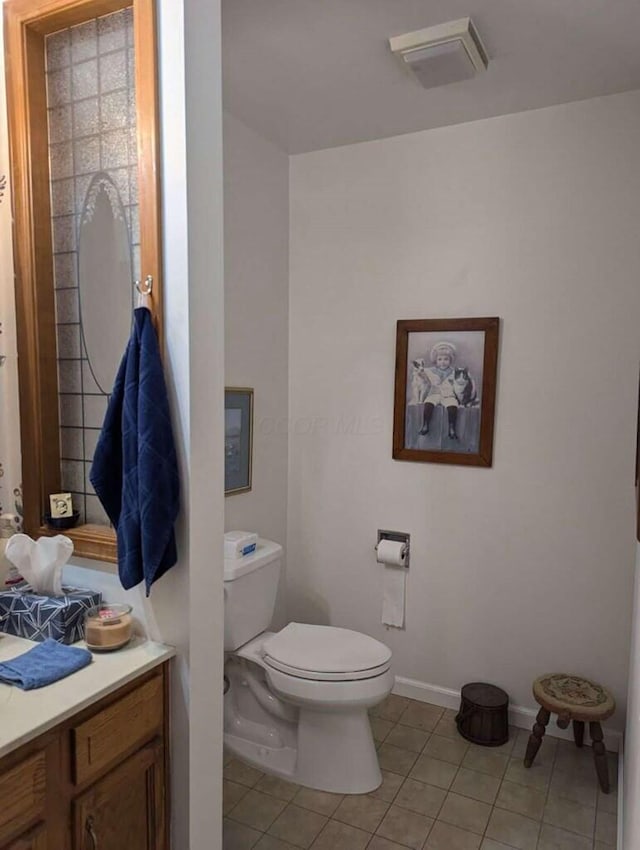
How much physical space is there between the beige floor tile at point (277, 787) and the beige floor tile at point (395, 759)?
38 cm

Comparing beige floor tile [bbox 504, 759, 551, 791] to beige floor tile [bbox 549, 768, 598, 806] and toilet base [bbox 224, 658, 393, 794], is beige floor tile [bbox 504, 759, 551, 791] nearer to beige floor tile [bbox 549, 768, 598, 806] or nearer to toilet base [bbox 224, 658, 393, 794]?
beige floor tile [bbox 549, 768, 598, 806]

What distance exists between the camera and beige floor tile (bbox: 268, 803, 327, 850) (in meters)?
2.04

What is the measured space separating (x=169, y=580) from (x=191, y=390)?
0.50m

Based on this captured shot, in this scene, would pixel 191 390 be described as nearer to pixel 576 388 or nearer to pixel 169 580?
pixel 169 580

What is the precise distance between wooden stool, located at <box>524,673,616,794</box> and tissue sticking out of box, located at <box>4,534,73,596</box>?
184 centimetres

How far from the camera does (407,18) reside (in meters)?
1.86

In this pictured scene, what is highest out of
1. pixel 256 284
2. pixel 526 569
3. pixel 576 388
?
pixel 256 284

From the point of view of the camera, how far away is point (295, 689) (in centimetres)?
224

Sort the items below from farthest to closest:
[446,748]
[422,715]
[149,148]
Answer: [422,715], [446,748], [149,148]

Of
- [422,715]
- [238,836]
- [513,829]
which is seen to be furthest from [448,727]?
[238,836]

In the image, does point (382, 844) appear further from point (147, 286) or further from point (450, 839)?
point (147, 286)

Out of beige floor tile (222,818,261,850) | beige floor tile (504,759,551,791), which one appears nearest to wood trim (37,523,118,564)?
beige floor tile (222,818,261,850)

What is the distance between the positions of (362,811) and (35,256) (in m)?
2.16

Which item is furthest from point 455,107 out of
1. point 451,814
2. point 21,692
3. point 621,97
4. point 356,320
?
point 451,814
